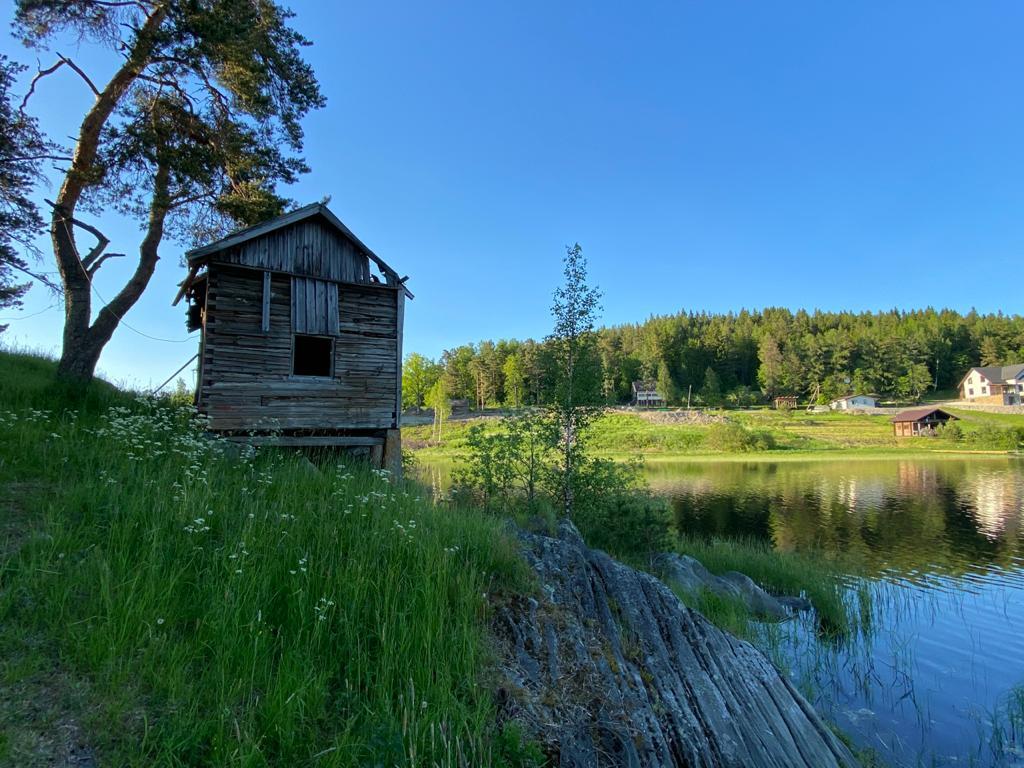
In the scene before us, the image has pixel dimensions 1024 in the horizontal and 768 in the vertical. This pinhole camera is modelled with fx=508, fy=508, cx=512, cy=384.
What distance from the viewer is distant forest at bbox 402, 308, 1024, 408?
323 feet

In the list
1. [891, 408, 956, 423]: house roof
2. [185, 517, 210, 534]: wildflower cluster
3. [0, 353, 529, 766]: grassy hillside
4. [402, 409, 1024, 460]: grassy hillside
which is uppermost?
[891, 408, 956, 423]: house roof

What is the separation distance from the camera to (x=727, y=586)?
1153 cm

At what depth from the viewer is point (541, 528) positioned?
9742 millimetres

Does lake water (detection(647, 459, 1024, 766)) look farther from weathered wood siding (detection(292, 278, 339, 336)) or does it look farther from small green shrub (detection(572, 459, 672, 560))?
weathered wood siding (detection(292, 278, 339, 336))

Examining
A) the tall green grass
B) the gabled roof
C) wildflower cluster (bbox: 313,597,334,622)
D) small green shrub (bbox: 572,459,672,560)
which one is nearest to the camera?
wildflower cluster (bbox: 313,597,334,622)

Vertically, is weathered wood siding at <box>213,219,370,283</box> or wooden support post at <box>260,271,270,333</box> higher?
weathered wood siding at <box>213,219,370,283</box>

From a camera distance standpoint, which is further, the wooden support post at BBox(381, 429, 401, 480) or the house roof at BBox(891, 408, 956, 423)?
the house roof at BBox(891, 408, 956, 423)

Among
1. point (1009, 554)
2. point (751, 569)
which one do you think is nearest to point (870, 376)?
point (1009, 554)

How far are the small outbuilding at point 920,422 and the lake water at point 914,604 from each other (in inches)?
1310

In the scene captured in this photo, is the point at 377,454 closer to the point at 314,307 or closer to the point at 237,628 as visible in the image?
the point at 314,307

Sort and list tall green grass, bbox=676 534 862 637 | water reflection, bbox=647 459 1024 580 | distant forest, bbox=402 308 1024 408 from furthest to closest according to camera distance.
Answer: distant forest, bbox=402 308 1024 408 → water reflection, bbox=647 459 1024 580 → tall green grass, bbox=676 534 862 637

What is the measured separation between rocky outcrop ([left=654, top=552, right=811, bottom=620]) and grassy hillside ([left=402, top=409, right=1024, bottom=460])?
1418 inches

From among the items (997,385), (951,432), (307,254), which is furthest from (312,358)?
(997,385)

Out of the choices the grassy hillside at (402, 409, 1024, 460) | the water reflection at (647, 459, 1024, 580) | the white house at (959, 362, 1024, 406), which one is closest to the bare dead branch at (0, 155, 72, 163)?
the water reflection at (647, 459, 1024, 580)
